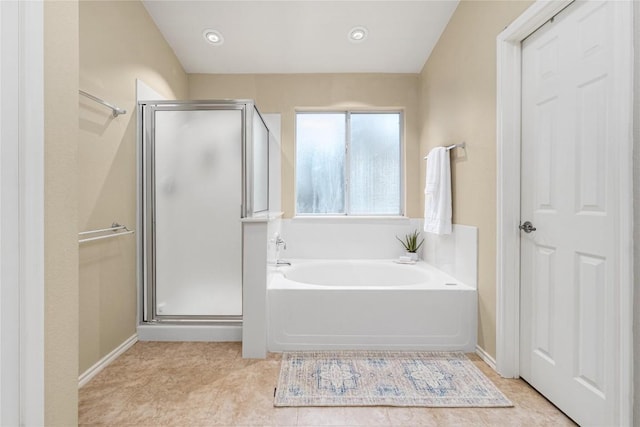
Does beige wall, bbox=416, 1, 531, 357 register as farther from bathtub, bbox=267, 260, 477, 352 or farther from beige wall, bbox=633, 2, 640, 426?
beige wall, bbox=633, 2, 640, 426

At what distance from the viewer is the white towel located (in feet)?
8.54

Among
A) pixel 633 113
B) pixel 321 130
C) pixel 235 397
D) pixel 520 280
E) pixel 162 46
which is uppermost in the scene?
pixel 162 46

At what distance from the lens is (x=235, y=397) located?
1.68 m

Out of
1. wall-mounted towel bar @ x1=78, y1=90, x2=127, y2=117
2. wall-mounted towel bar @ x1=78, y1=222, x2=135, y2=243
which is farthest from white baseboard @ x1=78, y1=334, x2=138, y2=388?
wall-mounted towel bar @ x1=78, y1=90, x2=127, y2=117

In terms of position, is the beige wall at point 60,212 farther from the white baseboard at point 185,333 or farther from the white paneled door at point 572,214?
the white paneled door at point 572,214

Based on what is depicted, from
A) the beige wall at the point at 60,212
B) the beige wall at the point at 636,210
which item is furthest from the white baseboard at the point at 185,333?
the beige wall at the point at 636,210

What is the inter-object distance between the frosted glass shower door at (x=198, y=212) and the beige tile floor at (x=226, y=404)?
20.4 inches

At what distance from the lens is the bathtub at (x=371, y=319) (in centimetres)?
219

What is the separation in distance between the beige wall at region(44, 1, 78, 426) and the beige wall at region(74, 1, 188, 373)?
893mm

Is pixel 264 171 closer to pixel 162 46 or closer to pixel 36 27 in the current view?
pixel 162 46

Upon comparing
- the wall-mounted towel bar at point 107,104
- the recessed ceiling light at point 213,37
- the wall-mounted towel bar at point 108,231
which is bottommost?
the wall-mounted towel bar at point 108,231

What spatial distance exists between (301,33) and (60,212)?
246 centimetres

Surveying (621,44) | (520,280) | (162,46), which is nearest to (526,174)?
(520,280)

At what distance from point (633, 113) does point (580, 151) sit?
11.9 inches
